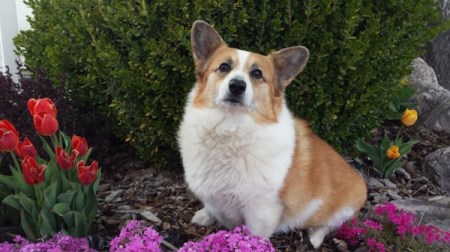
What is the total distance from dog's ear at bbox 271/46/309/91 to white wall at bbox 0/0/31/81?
131 inches

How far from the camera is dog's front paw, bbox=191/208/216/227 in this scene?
3.15m

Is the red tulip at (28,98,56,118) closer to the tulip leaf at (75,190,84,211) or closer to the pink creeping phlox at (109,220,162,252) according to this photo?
the tulip leaf at (75,190,84,211)

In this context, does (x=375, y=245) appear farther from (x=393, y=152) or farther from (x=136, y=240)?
(x=136, y=240)

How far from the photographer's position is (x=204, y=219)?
10.4ft

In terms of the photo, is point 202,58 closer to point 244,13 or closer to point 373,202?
point 244,13

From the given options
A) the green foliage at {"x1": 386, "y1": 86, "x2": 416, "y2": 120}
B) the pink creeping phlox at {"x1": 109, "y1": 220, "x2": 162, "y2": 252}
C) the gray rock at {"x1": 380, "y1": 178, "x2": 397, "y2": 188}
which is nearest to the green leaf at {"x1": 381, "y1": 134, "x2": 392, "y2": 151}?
the gray rock at {"x1": 380, "y1": 178, "x2": 397, "y2": 188}

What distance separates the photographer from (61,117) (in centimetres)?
343

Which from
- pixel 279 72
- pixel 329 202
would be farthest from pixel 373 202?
pixel 279 72

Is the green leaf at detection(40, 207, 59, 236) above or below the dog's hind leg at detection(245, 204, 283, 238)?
above

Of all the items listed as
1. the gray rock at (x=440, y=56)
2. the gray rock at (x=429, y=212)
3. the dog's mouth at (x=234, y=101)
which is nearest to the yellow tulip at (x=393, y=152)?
the gray rock at (x=429, y=212)

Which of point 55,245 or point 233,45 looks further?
point 233,45

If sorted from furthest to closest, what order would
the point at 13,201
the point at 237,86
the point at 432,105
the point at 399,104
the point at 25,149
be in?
the point at 432,105
the point at 399,104
the point at 237,86
the point at 13,201
the point at 25,149

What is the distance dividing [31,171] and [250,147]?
4.13 feet

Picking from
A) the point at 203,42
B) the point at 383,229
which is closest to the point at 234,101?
the point at 203,42
